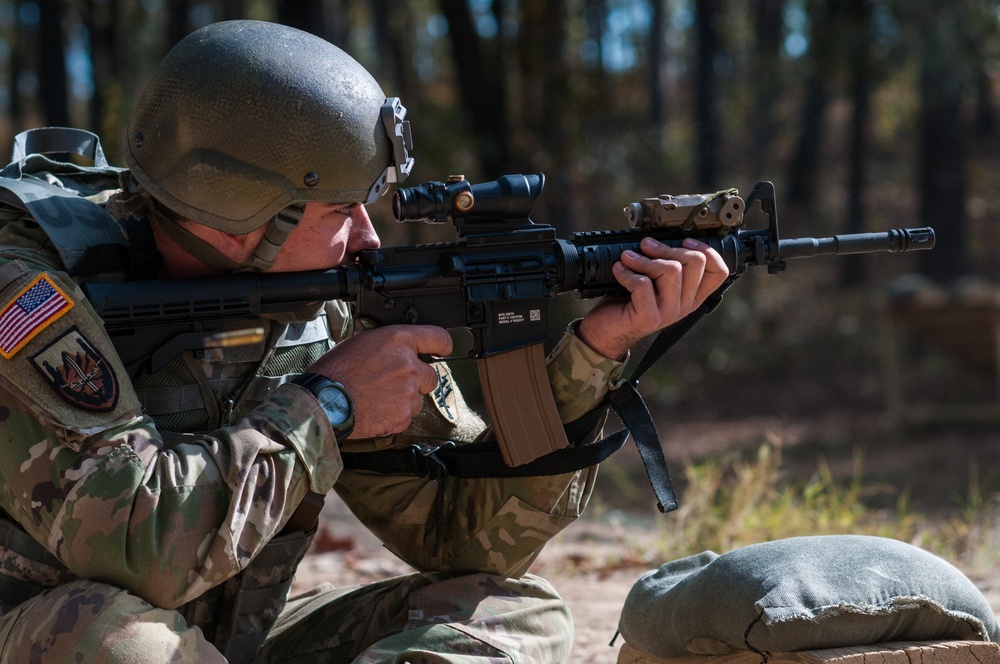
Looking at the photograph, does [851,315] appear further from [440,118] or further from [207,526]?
[207,526]

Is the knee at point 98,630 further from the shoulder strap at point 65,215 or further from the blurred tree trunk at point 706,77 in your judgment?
the blurred tree trunk at point 706,77

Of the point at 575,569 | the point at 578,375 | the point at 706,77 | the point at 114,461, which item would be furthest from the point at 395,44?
the point at 114,461

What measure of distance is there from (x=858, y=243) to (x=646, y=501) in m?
6.52

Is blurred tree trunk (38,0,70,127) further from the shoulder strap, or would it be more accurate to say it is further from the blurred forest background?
the shoulder strap

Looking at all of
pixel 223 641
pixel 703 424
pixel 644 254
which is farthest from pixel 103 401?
pixel 703 424

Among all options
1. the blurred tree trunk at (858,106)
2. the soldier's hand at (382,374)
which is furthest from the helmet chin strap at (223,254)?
the blurred tree trunk at (858,106)

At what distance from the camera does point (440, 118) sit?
39.3 ft

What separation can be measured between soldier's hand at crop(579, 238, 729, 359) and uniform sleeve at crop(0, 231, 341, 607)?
0.85 meters

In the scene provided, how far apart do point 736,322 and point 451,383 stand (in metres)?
12.7

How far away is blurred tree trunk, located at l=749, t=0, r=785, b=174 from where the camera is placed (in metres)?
21.2

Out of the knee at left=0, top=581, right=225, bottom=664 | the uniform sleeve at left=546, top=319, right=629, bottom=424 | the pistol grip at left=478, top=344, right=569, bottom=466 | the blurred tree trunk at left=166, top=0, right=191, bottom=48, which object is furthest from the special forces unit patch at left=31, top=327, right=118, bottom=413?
the blurred tree trunk at left=166, top=0, right=191, bottom=48

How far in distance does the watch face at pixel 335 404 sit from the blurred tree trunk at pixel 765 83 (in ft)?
64.0

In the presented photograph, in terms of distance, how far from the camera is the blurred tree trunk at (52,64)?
1345cm

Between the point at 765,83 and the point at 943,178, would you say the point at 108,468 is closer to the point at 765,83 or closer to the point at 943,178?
the point at 943,178
